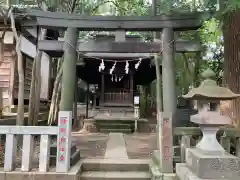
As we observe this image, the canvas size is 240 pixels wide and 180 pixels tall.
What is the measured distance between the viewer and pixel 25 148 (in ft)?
15.7

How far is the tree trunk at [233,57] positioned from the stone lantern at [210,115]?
2.78 metres

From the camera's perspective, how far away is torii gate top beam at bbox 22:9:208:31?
6414mm

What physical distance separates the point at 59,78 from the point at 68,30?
208 inches

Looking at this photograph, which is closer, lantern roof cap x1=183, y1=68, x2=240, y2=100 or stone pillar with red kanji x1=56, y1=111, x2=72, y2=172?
lantern roof cap x1=183, y1=68, x2=240, y2=100

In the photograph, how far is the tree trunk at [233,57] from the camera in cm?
664

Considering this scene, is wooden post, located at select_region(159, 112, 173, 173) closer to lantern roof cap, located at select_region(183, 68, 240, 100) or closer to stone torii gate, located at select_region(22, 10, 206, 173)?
lantern roof cap, located at select_region(183, 68, 240, 100)

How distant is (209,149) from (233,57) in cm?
408

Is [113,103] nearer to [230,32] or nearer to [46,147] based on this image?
[230,32]

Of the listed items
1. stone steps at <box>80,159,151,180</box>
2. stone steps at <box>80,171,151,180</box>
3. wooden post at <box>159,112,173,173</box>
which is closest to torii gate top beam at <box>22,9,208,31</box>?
wooden post at <box>159,112,173,173</box>

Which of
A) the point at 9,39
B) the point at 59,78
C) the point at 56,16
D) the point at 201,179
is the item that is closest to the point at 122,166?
the point at 201,179

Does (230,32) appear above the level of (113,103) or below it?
above

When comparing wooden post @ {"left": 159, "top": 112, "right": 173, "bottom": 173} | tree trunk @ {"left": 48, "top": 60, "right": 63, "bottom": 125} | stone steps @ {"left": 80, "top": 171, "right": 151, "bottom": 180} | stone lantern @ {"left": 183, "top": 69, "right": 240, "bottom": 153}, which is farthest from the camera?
tree trunk @ {"left": 48, "top": 60, "right": 63, "bottom": 125}

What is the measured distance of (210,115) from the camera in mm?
4016

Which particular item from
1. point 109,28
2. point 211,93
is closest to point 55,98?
Result: point 109,28
